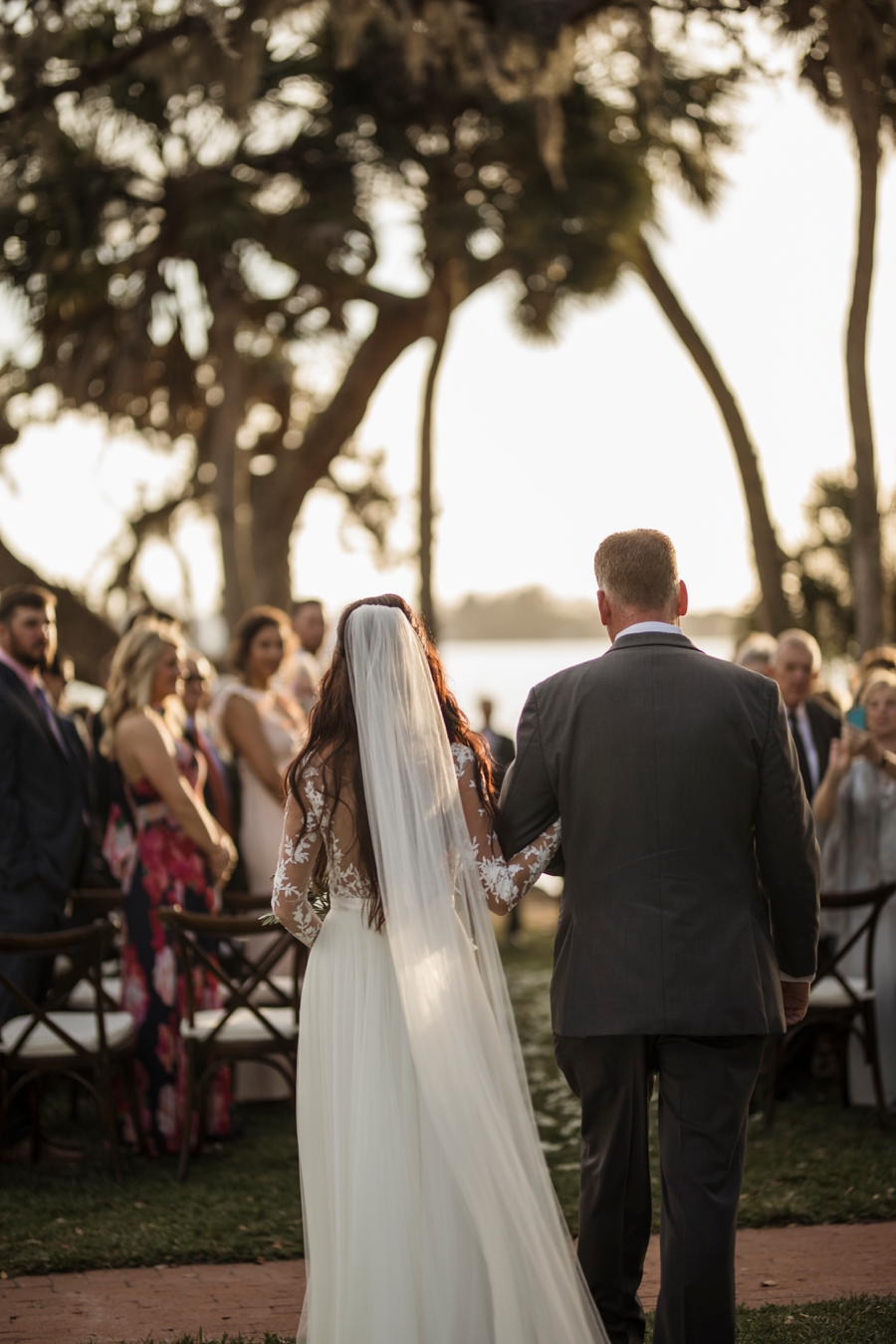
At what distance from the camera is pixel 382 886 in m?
3.19

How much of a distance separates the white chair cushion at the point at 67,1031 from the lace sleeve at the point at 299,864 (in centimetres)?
227

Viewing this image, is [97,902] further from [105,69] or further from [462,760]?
[105,69]

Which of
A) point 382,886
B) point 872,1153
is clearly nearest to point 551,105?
point 872,1153

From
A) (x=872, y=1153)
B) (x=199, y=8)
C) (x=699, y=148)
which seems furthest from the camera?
(x=699, y=148)

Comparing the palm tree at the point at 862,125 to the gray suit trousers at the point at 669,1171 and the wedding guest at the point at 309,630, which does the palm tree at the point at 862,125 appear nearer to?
the wedding guest at the point at 309,630

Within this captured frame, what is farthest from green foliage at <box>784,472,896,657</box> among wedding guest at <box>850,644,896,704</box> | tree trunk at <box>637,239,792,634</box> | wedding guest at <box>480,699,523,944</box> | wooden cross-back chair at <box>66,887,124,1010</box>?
wooden cross-back chair at <box>66,887,124,1010</box>

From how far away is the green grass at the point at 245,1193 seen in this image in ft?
14.5

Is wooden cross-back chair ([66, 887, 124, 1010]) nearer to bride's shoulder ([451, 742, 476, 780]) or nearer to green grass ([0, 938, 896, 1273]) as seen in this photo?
green grass ([0, 938, 896, 1273])

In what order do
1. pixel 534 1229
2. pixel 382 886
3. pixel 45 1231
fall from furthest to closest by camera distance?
pixel 45 1231 < pixel 382 886 < pixel 534 1229

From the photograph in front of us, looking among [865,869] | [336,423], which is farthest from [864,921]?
[336,423]

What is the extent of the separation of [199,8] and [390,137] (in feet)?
15.9

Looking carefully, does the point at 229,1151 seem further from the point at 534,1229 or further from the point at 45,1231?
the point at 534,1229

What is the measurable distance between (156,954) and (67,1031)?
51 cm

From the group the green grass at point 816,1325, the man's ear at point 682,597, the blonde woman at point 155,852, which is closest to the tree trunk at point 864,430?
the blonde woman at point 155,852
